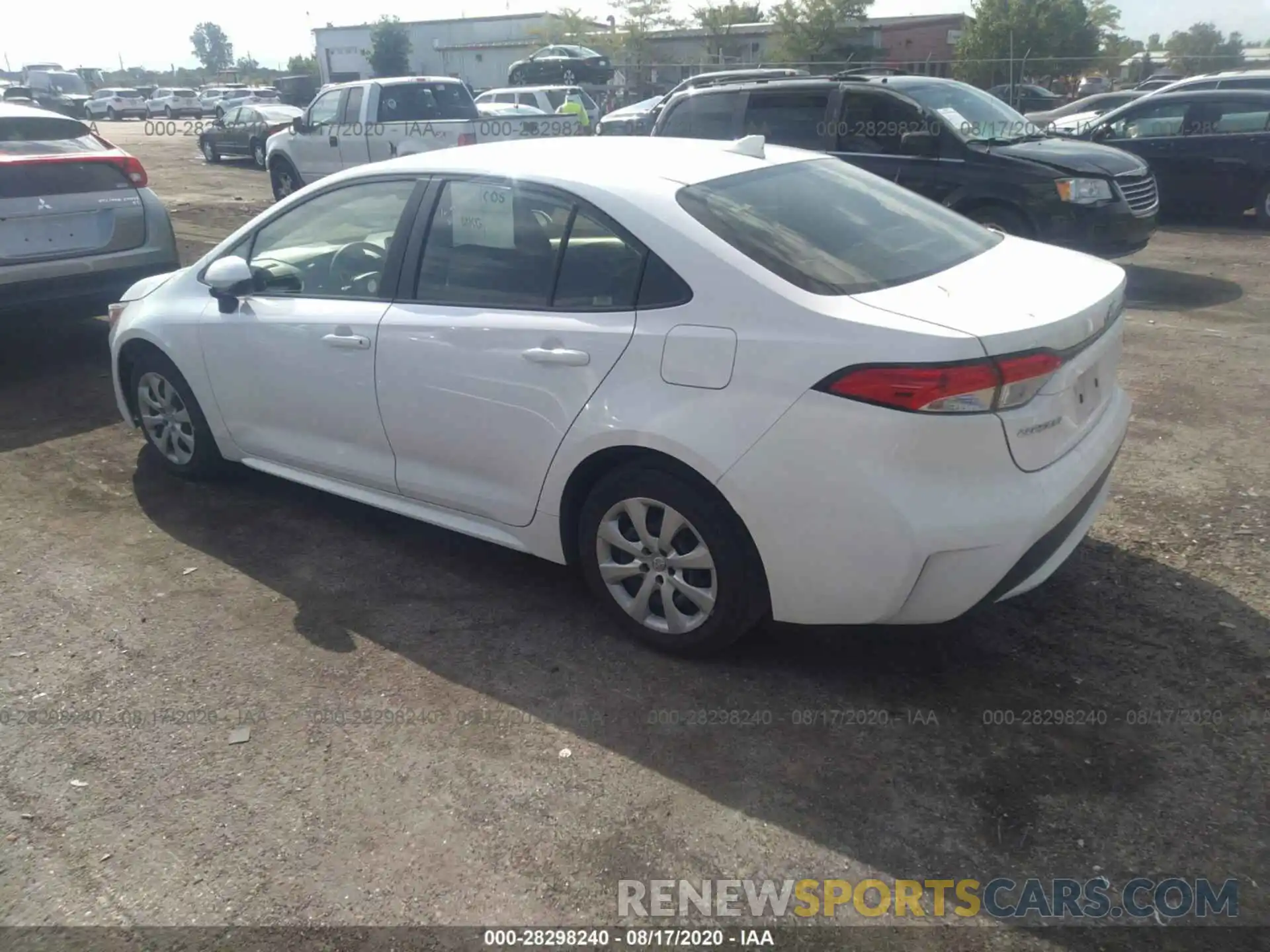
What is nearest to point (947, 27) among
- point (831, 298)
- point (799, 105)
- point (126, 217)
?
point (799, 105)

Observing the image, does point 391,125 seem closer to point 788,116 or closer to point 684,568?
point 788,116

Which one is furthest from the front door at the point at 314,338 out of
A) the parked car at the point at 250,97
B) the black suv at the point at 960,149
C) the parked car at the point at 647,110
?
the parked car at the point at 250,97

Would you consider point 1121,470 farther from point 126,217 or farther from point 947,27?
point 947,27

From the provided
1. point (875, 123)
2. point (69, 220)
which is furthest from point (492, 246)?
point (875, 123)

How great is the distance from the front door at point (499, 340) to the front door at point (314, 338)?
167 mm

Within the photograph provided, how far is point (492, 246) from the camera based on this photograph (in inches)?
149

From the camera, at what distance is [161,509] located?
4.92 m

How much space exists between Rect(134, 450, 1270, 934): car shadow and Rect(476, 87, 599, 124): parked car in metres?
20.6

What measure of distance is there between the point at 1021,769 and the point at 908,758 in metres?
0.32

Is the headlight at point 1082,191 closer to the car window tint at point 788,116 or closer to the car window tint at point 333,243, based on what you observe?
the car window tint at point 788,116

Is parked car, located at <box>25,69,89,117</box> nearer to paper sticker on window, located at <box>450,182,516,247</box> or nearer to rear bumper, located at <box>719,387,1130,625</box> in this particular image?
paper sticker on window, located at <box>450,182,516,247</box>

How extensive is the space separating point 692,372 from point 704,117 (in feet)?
24.9

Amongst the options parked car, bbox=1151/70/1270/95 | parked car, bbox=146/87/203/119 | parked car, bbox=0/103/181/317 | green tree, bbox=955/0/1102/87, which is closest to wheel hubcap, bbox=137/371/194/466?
parked car, bbox=0/103/181/317

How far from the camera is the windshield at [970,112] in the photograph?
909 centimetres
